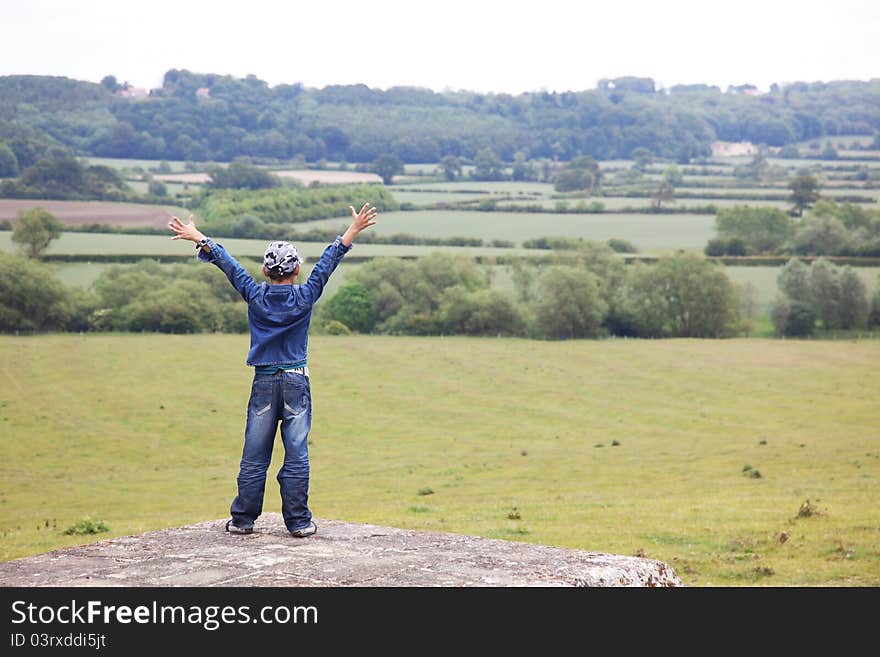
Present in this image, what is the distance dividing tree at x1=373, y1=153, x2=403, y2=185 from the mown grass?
90.1 meters

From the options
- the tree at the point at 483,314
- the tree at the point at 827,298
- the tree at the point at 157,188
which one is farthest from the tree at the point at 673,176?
the tree at the point at 483,314

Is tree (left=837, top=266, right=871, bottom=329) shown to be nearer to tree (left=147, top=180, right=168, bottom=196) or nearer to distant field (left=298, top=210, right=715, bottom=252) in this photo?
distant field (left=298, top=210, right=715, bottom=252)

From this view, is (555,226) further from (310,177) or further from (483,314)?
(483,314)

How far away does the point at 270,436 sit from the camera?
11.0 metres

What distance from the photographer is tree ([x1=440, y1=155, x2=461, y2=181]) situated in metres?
188

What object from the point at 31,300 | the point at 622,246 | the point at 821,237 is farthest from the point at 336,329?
the point at 821,237

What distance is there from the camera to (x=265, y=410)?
1088cm

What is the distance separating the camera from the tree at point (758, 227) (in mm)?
131000

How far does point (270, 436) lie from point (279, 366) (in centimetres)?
74

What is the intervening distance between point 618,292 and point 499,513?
74936 mm

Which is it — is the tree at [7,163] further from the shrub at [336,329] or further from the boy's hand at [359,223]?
the boy's hand at [359,223]
